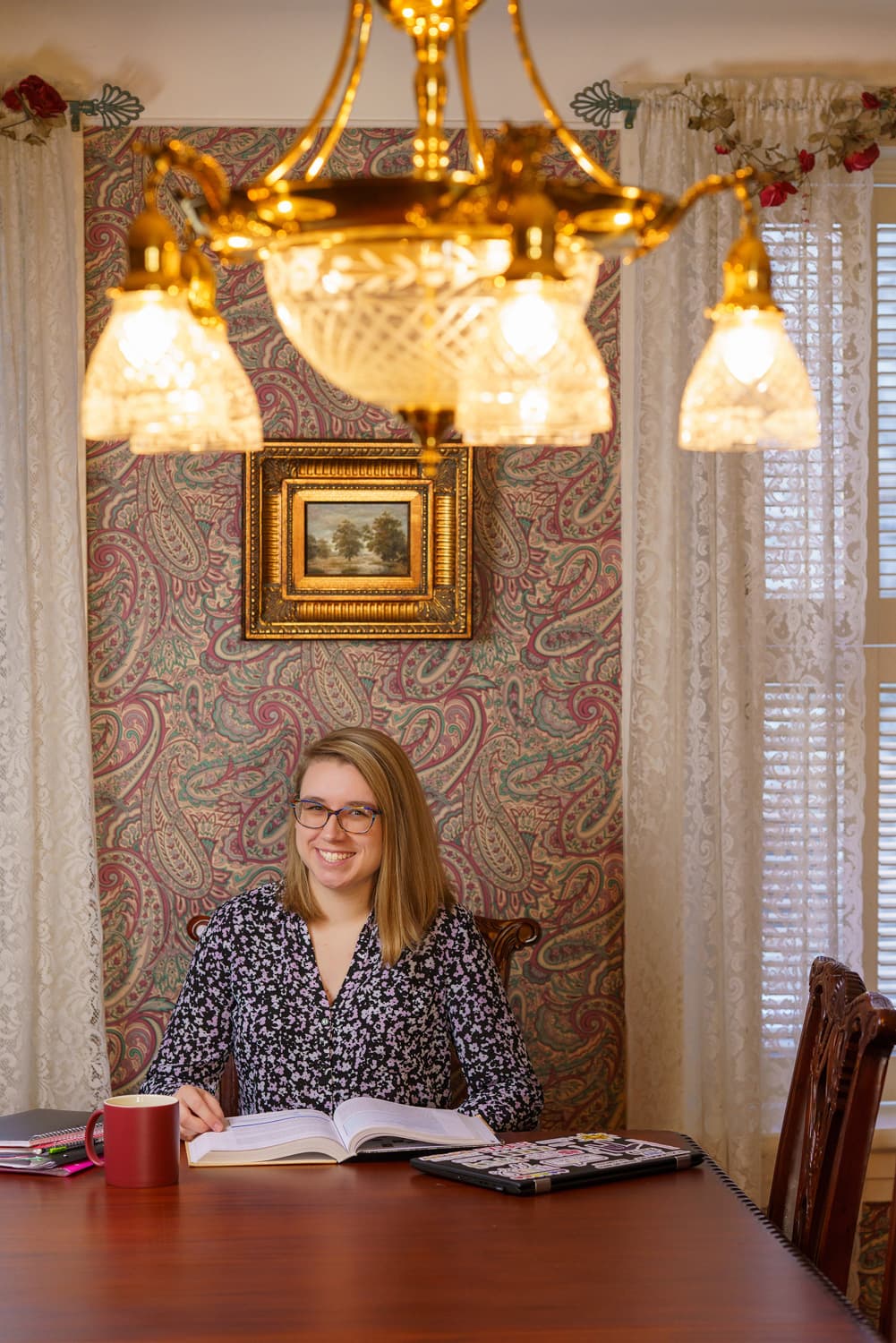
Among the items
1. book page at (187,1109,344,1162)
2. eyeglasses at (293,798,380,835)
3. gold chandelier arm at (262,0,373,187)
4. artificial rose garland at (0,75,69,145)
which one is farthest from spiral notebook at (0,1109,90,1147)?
artificial rose garland at (0,75,69,145)

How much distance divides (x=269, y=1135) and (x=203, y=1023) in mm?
434

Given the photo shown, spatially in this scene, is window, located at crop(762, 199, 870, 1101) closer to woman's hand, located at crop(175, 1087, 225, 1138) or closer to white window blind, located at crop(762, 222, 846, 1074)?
white window blind, located at crop(762, 222, 846, 1074)

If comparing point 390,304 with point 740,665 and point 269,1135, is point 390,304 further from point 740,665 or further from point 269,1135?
point 740,665

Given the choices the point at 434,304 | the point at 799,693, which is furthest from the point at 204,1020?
the point at 434,304

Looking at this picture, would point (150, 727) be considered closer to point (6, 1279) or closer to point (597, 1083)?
point (597, 1083)

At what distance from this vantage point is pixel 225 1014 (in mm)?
2482

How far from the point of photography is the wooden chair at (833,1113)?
1.80m

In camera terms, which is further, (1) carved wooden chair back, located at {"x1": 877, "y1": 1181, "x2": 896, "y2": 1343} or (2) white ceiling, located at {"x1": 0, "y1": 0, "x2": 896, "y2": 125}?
(2) white ceiling, located at {"x1": 0, "y1": 0, "x2": 896, "y2": 125}

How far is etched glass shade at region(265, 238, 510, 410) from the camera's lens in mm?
1243

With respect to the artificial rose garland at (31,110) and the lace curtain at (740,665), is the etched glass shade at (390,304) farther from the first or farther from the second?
the artificial rose garland at (31,110)

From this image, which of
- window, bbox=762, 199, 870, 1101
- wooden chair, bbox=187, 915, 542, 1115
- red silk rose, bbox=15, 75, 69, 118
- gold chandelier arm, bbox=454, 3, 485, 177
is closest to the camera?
gold chandelier arm, bbox=454, 3, 485, 177

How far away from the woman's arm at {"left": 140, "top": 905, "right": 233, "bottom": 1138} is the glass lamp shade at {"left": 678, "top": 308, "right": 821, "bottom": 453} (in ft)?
4.66

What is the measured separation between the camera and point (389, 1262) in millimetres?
1615

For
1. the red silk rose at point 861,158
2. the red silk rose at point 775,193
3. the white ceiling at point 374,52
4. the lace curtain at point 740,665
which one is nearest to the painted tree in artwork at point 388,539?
Result: the lace curtain at point 740,665
